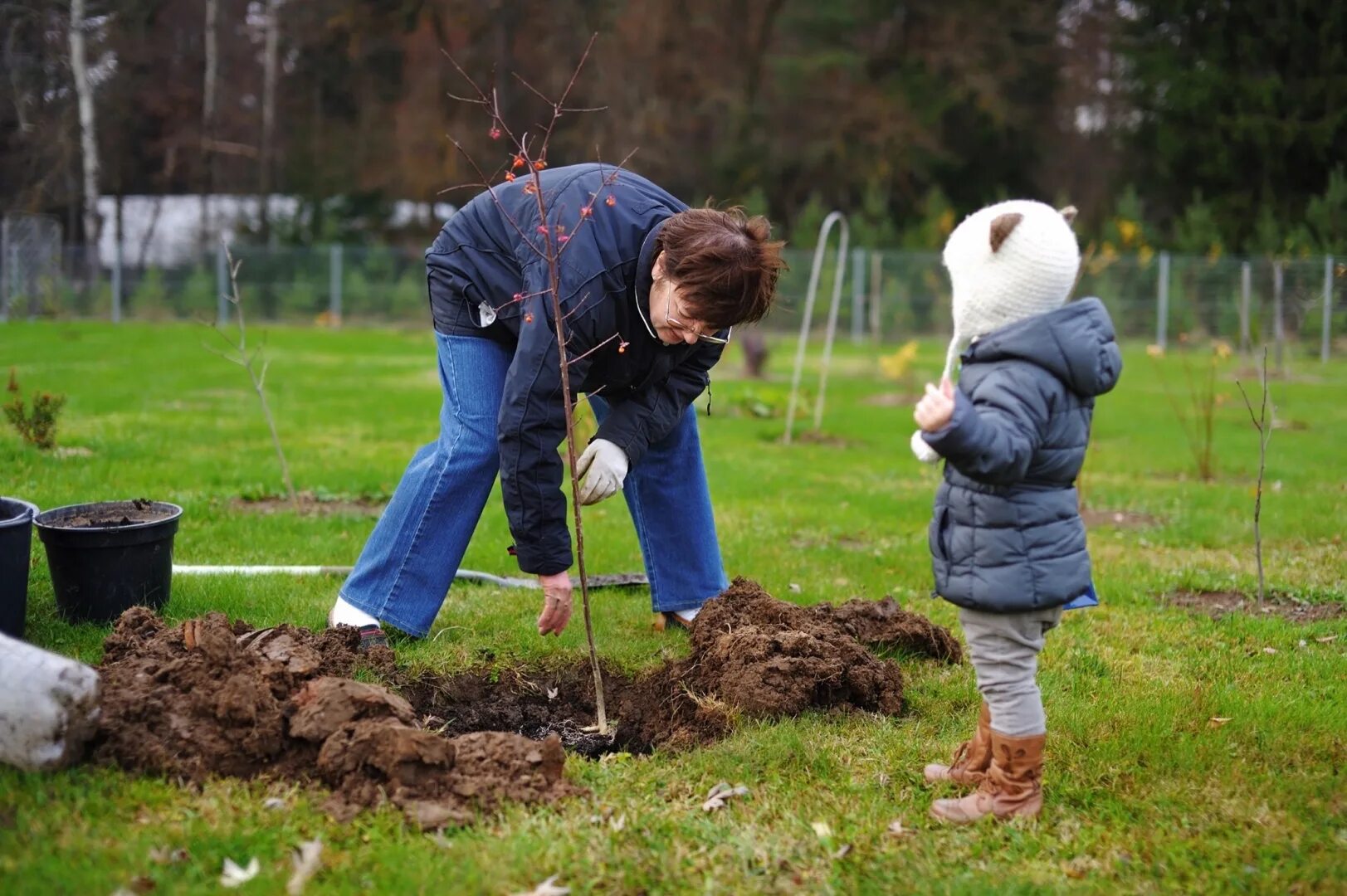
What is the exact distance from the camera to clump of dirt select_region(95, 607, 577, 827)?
2.83 m

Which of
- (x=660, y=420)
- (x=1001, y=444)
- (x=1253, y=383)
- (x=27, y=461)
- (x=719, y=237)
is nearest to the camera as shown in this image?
(x=1001, y=444)

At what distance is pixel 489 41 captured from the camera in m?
30.3

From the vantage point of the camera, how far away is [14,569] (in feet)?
11.6

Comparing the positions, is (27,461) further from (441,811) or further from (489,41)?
(489,41)

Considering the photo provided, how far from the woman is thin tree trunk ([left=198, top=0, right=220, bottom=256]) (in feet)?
79.7

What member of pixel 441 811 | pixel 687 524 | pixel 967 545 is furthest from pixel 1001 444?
pixel 687 524

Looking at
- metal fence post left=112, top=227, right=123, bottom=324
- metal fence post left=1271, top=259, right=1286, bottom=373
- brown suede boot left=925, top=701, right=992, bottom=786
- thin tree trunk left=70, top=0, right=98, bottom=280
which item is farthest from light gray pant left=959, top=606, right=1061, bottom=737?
metal fence post left=112, top=227, right=123, bottom=324

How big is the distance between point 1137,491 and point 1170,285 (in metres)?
15.9

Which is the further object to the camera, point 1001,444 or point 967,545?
point 967,545

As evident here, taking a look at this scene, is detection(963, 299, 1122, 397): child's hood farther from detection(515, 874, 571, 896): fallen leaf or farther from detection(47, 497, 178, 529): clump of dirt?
detection(47, 497, 178, 529): clump of dirt

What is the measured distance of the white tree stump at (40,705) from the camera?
264 cm

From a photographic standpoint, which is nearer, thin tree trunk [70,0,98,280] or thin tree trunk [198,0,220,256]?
thin tree trunk [70,0,98,280]

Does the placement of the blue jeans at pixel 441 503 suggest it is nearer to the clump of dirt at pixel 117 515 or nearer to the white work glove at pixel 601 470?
the white work glove at pixel 601 470

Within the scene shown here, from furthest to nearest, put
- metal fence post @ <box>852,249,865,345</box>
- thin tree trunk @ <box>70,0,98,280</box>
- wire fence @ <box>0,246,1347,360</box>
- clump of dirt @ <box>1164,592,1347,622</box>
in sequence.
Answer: metal fence post @ <box>852,249,865,345</box> → thin tree trunk @ <box>70,0,98,280</box> → wire fence @ <box>0,246,1347,360</box> → clump of dirt @ <box>1164,592,1347,622</box>
